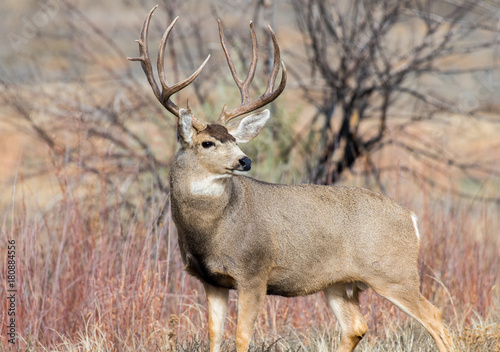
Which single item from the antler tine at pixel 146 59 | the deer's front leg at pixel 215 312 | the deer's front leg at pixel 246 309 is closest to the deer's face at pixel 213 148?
the antler tine at pixel 146 59

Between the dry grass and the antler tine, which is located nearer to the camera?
the antler tine

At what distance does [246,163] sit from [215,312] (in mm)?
1165

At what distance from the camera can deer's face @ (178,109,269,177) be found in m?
4.50

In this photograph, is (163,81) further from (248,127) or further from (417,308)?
(417,308)

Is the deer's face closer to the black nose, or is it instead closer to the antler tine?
the black nose

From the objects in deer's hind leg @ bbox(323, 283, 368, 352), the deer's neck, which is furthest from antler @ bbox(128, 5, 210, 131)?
deer's hind leg @ bbox(323, 283, 368, 352)

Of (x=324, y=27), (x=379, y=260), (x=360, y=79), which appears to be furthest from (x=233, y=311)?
(x=324, y=27)

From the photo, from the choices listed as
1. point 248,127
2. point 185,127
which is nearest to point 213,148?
point 185,127

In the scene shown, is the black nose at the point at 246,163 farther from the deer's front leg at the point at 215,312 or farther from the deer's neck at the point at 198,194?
the deer's front leg at the point at 215,312

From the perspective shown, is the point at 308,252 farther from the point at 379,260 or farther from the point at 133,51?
the point at 133,51

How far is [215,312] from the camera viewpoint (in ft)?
16.2

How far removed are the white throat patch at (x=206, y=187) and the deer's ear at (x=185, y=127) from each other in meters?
0.26

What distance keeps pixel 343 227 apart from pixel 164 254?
2393mm

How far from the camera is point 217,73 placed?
1064 centimetres
